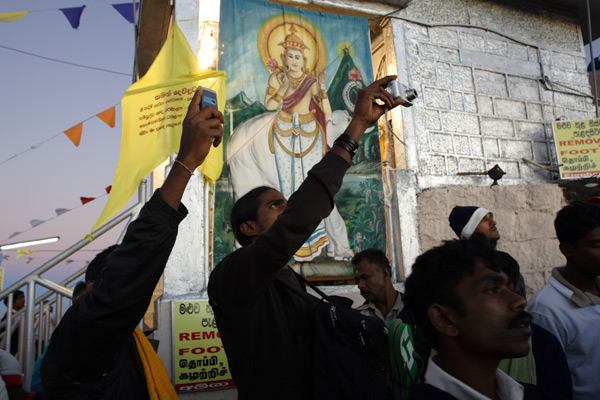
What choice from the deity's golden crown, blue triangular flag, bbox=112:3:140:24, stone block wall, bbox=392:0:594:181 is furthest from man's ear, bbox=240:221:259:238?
blue triangular flag, bbox=112:3:140:24

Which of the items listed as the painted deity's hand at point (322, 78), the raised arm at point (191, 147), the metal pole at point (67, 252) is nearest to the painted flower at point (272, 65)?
the painted deity's hand at point (322, 78)

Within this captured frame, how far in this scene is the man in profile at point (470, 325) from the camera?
141 cm

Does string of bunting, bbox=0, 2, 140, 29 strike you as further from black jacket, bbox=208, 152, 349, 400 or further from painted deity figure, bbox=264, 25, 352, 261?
black jacket, bbox=208, 152, 349, 400

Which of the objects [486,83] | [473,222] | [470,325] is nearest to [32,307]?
[473,222]

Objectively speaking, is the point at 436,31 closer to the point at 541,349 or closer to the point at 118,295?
the point at 541,349

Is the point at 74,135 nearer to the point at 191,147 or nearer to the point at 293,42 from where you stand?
the point at 293,42

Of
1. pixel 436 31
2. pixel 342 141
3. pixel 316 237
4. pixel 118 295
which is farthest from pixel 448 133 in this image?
pixel 118 295

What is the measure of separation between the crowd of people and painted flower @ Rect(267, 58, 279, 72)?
3698 mm

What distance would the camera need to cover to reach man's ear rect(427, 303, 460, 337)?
4.90ft

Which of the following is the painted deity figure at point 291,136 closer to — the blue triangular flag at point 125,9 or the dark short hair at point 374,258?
the dark short hair at point 374,258

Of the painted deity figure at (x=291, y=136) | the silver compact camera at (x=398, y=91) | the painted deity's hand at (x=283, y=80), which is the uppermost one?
the painted deity's hand at (x=283, y=80)

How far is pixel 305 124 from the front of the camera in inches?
209

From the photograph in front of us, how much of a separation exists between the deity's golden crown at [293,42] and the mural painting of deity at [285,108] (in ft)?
0.04

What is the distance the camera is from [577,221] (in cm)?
242
